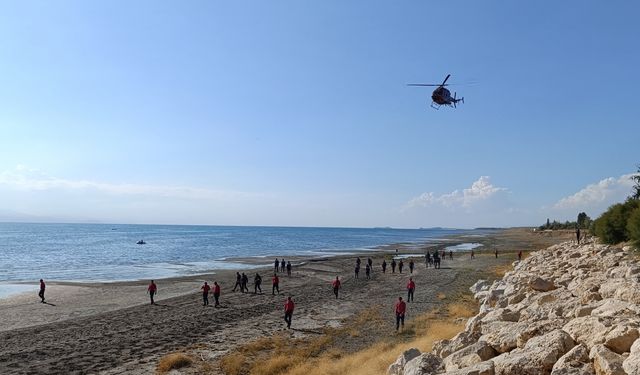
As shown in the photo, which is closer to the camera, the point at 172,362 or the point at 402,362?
the point at 402,362

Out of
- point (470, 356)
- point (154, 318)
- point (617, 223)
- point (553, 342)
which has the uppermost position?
point (617, 223)

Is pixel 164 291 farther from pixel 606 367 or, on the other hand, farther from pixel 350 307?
pixel 606 367

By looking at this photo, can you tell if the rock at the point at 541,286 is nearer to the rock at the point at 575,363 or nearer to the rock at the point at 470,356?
the rock at the point at 470,356

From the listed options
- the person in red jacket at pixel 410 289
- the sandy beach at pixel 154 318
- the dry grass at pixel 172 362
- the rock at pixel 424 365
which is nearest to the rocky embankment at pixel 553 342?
the rock at pixel 424 365

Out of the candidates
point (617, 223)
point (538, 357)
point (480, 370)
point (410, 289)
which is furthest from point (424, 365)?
point (617, 223)

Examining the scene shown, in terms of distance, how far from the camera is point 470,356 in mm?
7820

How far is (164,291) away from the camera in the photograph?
108ft

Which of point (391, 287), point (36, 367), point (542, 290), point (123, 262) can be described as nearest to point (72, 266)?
point (123, 262)

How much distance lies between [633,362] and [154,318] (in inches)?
832

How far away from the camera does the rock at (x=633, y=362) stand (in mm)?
5227

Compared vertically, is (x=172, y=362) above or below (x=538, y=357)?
below

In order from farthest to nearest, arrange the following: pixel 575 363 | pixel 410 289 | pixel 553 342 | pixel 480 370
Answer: pixel 410 289 < pixel 480 370 < pixel 553 342 < pixel 575 363

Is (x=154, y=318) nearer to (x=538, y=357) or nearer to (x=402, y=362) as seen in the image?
(x=402, y=362)

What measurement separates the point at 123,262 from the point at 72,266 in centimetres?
675
